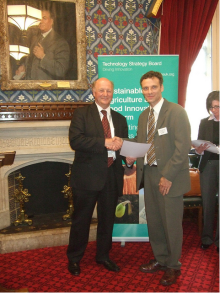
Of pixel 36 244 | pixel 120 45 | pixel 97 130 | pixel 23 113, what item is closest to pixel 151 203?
pixel 97 130

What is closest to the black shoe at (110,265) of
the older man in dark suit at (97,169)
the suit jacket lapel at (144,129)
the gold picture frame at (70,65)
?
the older man in dark suit at (97,169)

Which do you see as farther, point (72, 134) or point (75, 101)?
point (75, 101)

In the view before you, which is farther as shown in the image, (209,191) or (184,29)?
(184,29)

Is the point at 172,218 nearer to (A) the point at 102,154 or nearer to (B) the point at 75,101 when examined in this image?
(A) the point at 102,154

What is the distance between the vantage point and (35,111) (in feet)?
10.3

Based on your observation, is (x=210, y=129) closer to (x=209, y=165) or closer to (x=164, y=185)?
(x=209, y=165)

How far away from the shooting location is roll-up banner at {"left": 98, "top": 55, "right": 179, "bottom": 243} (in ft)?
9.66

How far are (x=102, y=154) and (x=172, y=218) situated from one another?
2.48ft

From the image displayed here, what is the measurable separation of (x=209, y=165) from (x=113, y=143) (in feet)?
3.55

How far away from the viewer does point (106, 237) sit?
2.52 m

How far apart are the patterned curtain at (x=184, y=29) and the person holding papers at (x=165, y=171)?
162cm

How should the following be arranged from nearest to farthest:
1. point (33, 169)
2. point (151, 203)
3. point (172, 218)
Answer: point (172, 218)
point (151, 203)
point (33, 169)

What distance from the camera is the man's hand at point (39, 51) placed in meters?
3.32

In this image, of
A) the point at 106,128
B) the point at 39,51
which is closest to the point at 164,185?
the point at 106,128
